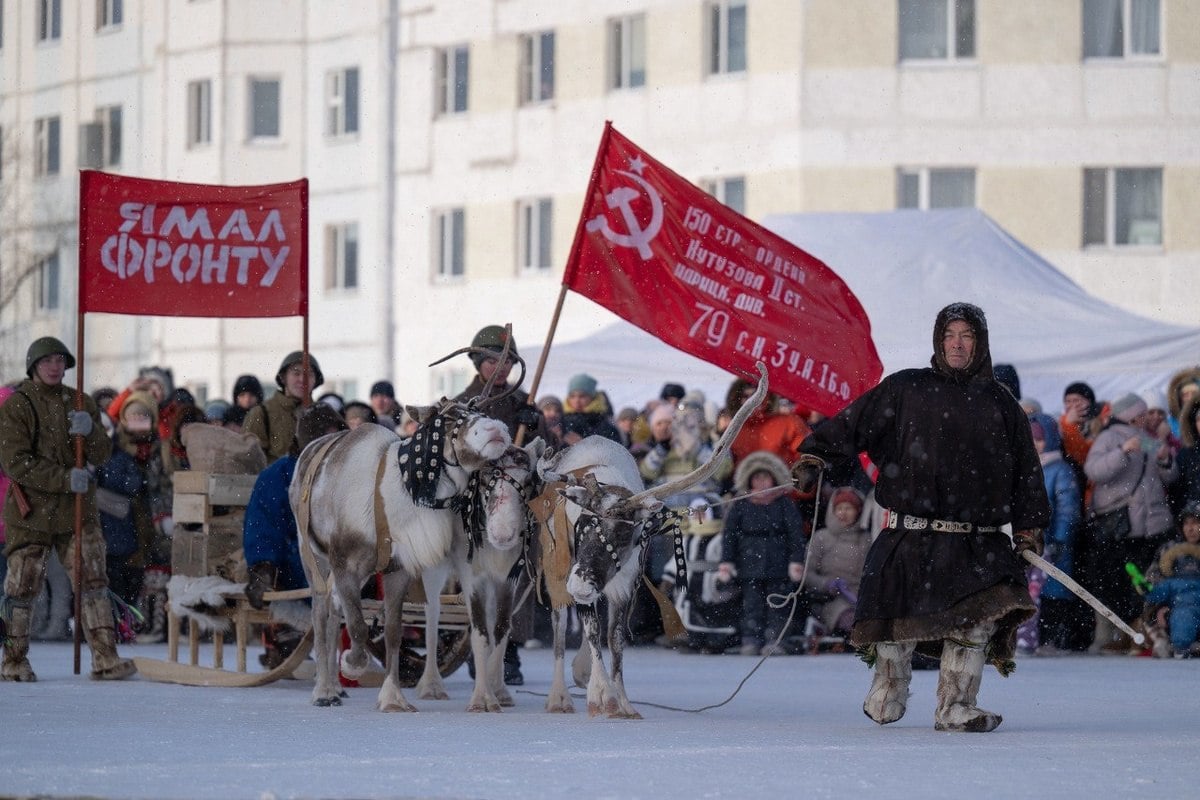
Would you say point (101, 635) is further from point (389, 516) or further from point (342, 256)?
point (342, 256)

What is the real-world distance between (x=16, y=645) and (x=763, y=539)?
6094 millimetres

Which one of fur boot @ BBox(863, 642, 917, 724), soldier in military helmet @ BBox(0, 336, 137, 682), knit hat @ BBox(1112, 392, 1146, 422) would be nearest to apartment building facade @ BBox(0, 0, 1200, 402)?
knit hat @ BBox(1112, 392, 1146, 422)

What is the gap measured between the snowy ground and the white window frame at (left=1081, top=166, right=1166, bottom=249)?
2077 centimetres

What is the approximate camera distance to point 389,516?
1295cm

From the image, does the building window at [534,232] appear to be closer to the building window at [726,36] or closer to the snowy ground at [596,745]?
the building window at [726,36]

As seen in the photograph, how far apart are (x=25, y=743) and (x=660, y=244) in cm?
596

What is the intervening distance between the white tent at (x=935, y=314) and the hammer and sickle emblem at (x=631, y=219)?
6.59 meters

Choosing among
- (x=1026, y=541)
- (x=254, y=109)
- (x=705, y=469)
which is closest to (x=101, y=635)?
(x=705, y=469)

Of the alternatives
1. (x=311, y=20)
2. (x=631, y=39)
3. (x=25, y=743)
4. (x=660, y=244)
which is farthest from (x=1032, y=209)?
(x=25, y=743)

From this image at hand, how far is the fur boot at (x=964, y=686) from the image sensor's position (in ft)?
37.7

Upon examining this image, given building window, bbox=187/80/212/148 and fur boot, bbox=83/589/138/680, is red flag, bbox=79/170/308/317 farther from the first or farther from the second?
building window, bbox=187/80/212/148

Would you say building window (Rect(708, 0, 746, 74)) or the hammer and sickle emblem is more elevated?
building window (Rect(708, 0, 746, 74))

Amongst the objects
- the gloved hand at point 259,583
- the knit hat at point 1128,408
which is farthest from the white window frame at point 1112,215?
the gloved hand at point 259,583

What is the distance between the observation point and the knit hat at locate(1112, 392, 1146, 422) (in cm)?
1895
